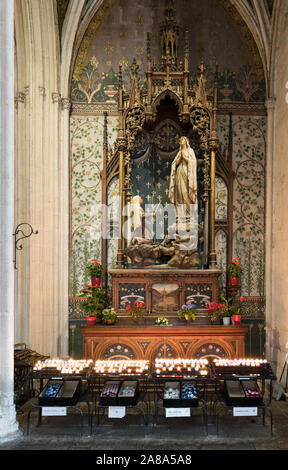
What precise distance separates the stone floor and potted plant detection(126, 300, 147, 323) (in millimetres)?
2426

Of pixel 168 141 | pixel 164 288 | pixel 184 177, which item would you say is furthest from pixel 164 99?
pixel 164 288

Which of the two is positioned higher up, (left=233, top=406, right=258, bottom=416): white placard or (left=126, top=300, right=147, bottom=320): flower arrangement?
Result: (left=126, top=300, right=147, bottom=320): flower arrangement

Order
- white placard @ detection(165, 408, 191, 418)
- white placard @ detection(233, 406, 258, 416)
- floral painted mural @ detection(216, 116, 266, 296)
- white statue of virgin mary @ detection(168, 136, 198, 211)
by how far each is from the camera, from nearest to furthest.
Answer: white placard @ detection(165, 408, 191, 418) → white placard @ detection(233, 406, 258, 416) → white statue of virgin mary @ detection(168, 136, 198, 211) → floral painted mural @ detection(216, 116, 266, 296)

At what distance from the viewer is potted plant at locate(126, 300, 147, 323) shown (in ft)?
31.0

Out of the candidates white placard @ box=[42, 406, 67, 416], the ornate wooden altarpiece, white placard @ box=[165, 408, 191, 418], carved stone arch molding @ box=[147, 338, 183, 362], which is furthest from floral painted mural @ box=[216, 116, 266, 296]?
white placard @ box=[42, 406, 67, 416]

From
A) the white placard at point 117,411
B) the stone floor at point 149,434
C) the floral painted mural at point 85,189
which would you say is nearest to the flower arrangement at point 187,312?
the floral painted mural at point 85,189

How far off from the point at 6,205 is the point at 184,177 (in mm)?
4818

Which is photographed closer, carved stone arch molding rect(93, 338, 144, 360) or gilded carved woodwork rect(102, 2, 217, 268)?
carved stone arch molding rect(93, 338, 144, 360)

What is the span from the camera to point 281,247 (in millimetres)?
9844

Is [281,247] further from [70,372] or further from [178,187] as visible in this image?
[70,372]

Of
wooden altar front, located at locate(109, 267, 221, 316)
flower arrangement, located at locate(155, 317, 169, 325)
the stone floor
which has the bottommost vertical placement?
the stone floor

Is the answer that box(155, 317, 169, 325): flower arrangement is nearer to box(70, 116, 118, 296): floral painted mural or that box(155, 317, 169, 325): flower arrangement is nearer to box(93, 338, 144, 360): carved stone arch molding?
box(93, 338, 144, 360): carved stone arch molding

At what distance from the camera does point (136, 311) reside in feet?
31.0

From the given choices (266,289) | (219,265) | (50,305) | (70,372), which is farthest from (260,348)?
(70,372)
